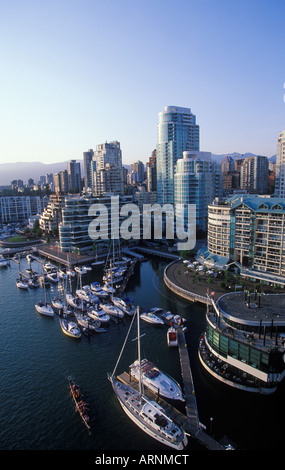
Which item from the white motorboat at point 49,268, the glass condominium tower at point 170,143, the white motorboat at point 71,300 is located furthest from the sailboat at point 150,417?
the glass condominium tower at point 170,143

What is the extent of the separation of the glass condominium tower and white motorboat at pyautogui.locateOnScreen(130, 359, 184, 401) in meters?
69.7

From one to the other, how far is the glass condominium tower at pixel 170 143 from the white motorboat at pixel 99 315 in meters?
59.5

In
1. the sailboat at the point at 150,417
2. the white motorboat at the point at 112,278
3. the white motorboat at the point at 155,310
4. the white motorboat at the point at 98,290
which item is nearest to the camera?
the sailboat at the point at 150,417

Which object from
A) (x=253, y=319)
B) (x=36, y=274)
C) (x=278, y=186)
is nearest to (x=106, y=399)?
(x=253, y=319)

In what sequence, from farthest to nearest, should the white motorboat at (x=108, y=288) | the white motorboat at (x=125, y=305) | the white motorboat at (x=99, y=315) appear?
the white motorboat at (x=108, y=288), the white motorboat at (x=125, y=305), the white motorboat at (x=99, y=315)

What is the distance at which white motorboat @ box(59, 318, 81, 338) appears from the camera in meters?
32.6

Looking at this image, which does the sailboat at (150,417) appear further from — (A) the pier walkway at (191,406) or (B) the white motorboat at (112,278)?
(B) the white motorboat at (112,278)

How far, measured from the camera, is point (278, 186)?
80.0m

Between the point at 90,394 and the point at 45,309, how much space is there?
16876 millimetres

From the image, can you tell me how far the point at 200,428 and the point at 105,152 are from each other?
129m

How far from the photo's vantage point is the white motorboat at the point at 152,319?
113 feet

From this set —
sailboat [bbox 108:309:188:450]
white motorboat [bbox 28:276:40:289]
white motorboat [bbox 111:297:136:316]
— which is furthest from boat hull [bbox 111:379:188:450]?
white motorboat [bbox 28:276:40:289]
